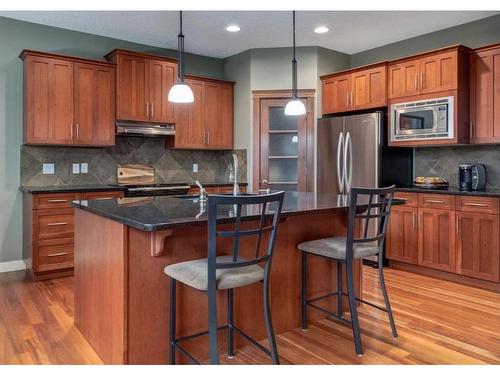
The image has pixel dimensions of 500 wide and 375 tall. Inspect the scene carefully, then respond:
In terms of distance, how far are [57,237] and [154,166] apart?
1689 millimetres

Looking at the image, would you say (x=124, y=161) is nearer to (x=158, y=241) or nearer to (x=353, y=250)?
(x=158, y=241)

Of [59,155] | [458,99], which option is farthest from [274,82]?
[59,155]

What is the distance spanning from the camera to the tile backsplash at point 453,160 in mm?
4323

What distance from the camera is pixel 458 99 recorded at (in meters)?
4.13

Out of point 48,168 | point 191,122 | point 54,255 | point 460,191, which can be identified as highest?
point 191,122

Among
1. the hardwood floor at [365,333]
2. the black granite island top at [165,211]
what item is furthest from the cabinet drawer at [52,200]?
the black granite island top at [165,211]

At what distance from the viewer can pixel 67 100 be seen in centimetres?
444

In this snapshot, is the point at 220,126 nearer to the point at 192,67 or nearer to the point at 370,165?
the point at 192,67

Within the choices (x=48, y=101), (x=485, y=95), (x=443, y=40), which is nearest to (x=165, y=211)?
(x=48, y=101)

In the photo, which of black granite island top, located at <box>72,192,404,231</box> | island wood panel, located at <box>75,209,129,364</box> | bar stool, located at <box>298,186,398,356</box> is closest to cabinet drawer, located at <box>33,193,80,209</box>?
island wood panel, located at <box>75,209,129,364</box>

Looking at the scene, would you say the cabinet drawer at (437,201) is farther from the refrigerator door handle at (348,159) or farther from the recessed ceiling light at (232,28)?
the recessed ceiling light at (232,28)

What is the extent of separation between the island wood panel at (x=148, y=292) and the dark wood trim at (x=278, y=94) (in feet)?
9.35

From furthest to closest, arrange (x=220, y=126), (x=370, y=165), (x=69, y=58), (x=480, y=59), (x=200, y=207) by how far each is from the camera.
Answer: (x=220, y=126) → (x=370, y=165) → (x=69, y=58) → (x=480, y=59) → (x=200, y=207)

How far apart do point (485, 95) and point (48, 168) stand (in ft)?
15.2
